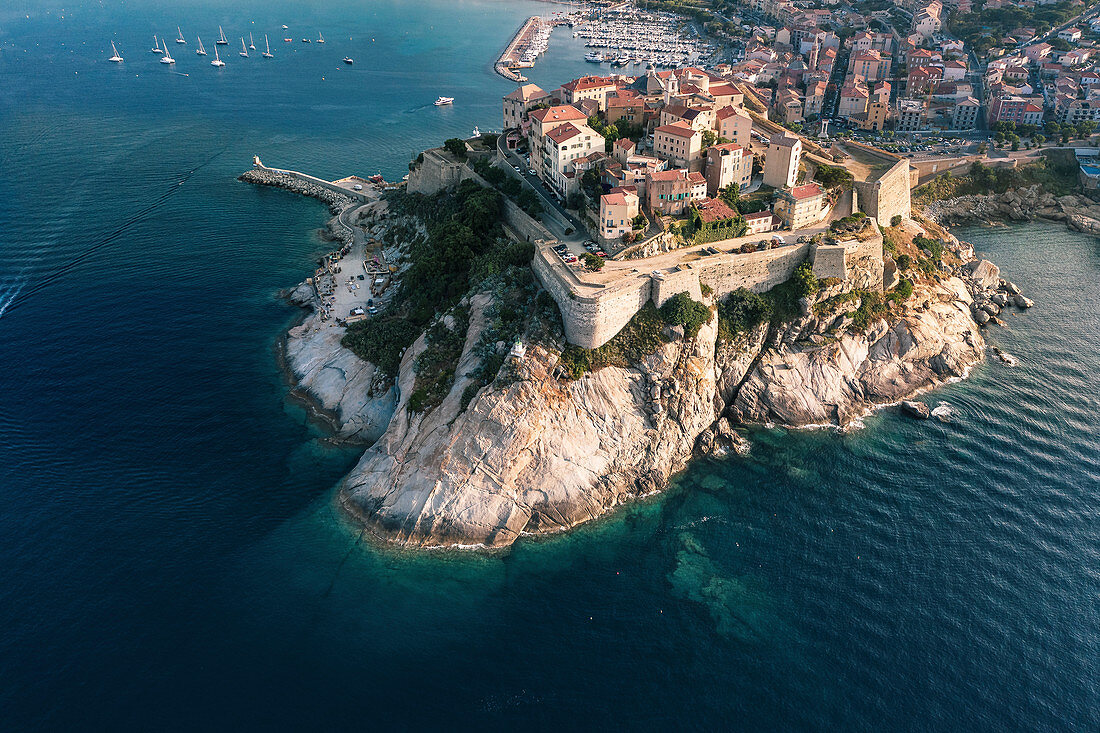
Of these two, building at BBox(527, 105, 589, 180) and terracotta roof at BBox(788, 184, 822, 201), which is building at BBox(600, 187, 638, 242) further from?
terracotta roof at BBox(788, 184, 822, 201)

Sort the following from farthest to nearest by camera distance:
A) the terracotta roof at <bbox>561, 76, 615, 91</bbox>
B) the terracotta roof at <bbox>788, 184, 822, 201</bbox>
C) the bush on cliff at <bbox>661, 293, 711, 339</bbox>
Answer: the terracotta roof at <bbox>561, 76, 615, 91</bbox> < the terracotta roof at <bbox>788, 184, 822, 201</bbox> < the bush on cliff at <bbox>661, 293, 711, 339</bbox>

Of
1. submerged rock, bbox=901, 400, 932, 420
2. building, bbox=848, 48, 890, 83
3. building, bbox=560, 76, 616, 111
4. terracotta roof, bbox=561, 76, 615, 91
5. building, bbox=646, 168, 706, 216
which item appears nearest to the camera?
submerged rock, bbox=901, 400, 932, 420

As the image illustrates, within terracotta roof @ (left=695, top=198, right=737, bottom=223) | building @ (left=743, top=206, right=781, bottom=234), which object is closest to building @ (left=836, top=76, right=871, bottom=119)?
building @ (left=743, top=206, right=781, bottom=234)

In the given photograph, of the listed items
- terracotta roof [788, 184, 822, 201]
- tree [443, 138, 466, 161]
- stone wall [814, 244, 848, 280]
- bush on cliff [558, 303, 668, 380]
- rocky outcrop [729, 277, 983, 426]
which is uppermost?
tree [443, 138, 466, 161]

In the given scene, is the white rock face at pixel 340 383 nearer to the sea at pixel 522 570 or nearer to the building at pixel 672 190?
the sea at pixel 522 570

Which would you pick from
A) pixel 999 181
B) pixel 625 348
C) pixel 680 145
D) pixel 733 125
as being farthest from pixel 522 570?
pixel 999 181

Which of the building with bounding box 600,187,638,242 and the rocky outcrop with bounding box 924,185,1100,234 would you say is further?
the rocky outcrop with bounding box 924,185,1100,234
